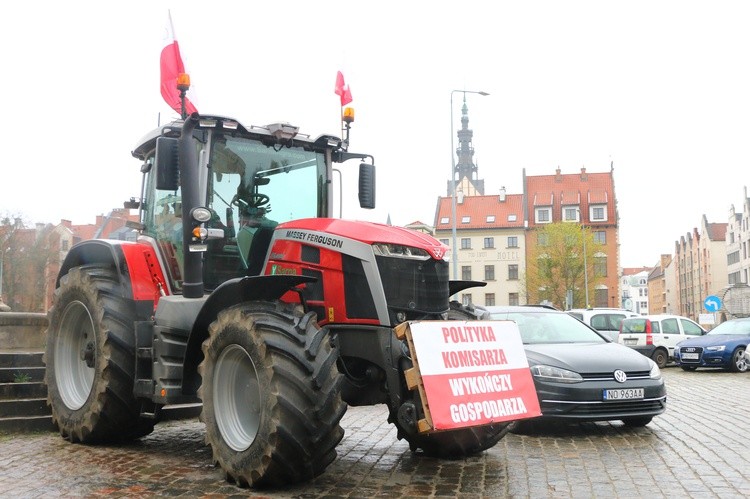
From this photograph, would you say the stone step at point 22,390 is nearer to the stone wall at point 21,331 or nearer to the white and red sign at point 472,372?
the stone wall at point 21,331

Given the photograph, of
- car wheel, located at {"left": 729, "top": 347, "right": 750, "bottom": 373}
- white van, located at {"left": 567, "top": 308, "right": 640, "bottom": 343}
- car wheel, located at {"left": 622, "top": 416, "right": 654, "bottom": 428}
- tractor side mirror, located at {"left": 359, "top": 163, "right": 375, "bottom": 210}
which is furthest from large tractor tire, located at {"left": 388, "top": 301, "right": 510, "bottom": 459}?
white van, located at {"left": 567, "top": 308, "right": 640, "bottom": 343}

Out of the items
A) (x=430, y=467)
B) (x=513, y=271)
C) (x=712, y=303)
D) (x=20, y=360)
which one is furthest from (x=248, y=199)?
(x=513, y=271)

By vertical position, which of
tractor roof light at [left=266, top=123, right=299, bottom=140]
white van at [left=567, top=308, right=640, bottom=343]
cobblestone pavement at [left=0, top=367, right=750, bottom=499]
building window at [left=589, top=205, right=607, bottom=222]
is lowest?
cobblestone pavement at [left=0, top=367, right=750, bottom=499]

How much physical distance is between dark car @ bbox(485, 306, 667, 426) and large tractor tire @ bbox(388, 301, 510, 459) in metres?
1.90

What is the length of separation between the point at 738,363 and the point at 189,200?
759 inches

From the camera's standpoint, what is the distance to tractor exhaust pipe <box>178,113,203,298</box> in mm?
6797

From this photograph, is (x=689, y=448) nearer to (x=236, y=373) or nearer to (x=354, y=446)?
(x=354, y=446)

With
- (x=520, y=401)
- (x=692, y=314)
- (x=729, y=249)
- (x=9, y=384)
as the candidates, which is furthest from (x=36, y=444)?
(x=692, y=314)

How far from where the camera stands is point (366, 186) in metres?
7.77

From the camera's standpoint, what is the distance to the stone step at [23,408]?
8609mm

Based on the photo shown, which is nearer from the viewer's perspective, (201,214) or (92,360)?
(201,214)

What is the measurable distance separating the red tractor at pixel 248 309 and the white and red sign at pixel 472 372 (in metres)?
0.22

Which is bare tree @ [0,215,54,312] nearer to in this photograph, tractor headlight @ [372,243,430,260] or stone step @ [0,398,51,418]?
stone step @ [0,398,51,418]

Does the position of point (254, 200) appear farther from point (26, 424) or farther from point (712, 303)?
point (712, 303)
